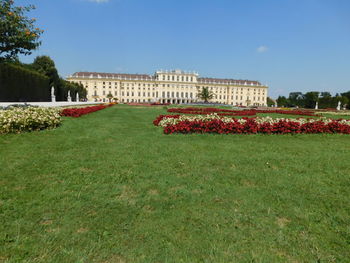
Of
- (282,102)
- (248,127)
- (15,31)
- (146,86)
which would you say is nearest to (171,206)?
(248,127)

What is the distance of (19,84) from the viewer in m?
25.6

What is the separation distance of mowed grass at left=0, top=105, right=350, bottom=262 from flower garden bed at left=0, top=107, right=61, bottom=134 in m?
2.11

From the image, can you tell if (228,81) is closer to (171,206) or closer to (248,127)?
(248,127)

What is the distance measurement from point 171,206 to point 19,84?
2993 centimetres

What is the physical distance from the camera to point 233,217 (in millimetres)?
2162

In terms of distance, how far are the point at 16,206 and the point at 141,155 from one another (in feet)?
7.07

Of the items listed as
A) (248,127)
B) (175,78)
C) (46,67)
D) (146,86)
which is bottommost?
(248,127)

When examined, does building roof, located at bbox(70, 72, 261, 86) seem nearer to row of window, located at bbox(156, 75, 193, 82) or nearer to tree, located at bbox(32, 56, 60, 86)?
A: row of window, located at bbox(156, 75, 193, 82)

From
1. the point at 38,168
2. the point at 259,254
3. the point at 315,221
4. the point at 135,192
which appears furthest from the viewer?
the point at 38,168

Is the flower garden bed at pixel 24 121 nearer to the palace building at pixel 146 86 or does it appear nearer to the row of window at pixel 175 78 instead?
the palace building at pixel 146 86

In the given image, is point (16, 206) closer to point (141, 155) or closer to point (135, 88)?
point (141, 155)

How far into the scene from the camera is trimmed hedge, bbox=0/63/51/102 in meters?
22.9

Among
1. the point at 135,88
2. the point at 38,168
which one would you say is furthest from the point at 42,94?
the point at 135,88

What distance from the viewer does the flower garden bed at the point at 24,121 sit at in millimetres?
5906
